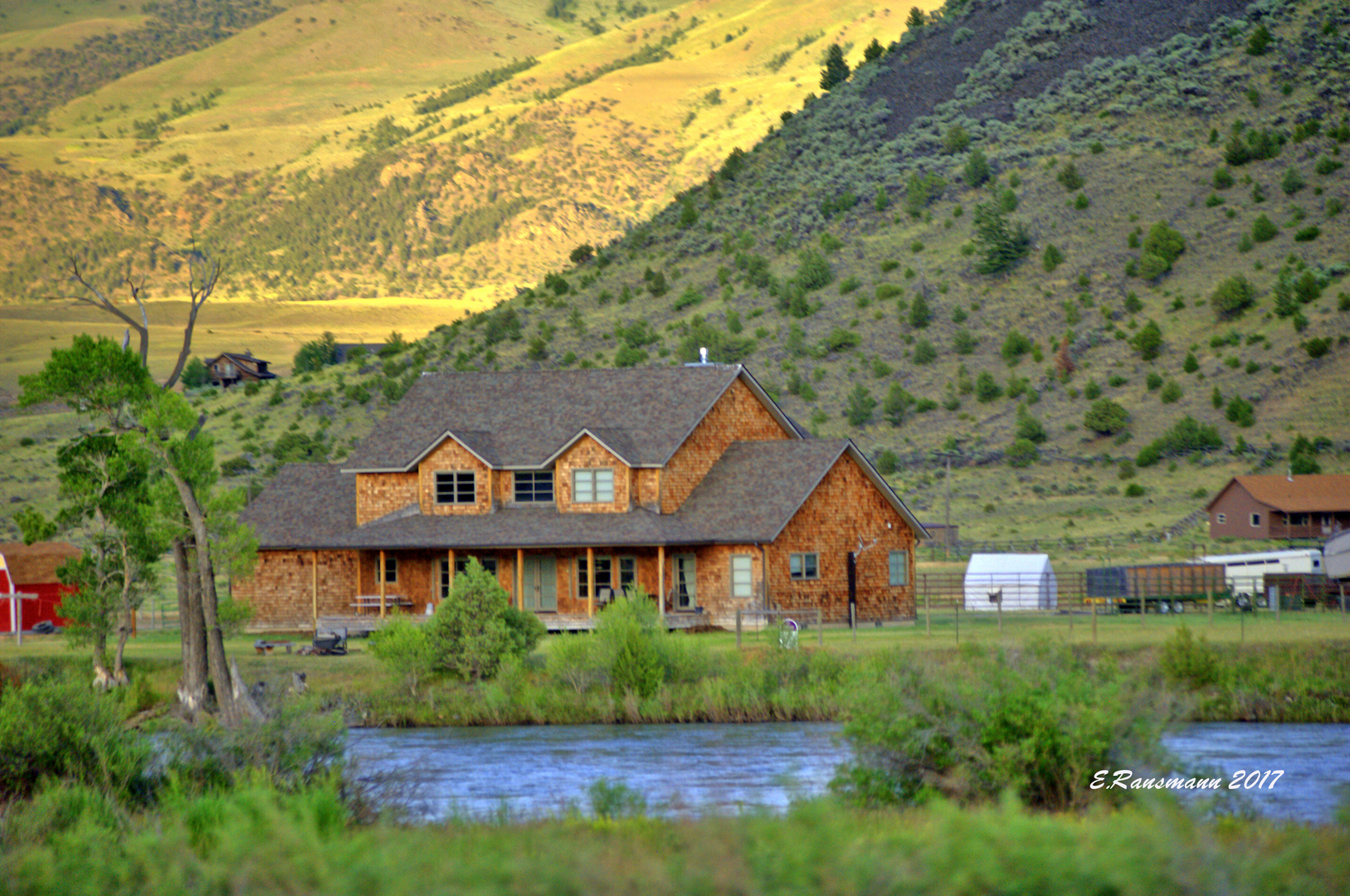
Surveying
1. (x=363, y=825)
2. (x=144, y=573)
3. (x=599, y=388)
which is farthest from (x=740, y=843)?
(x=599, y=388)

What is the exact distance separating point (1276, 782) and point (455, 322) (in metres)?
101

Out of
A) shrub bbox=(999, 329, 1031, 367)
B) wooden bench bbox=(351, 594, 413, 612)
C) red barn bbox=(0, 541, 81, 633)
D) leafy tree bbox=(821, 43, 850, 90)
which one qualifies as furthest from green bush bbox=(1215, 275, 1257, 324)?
red barn bbox=(0, 541, 81, 633)

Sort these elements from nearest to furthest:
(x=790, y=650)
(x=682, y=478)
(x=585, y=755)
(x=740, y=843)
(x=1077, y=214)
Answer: (x=740, y=843), (x=585, y=755), (x=790, y=650), (x=682, y=478), (x=1077, y=214)

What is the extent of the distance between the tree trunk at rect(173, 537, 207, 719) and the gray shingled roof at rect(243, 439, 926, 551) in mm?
12809

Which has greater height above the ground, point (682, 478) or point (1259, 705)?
point (682, 478)

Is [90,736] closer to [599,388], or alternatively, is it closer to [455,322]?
[599,388]

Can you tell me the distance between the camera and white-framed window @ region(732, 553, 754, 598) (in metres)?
43.1

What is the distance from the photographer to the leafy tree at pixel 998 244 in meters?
103

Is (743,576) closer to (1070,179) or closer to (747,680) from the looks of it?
(747,680)

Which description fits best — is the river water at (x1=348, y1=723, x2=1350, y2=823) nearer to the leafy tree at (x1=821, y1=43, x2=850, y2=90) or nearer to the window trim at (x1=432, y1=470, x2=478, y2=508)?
the window trim at (x1=432, y1=470, x2=478, y2=508)

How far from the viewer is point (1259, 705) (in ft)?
101

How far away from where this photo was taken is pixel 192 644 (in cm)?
3066

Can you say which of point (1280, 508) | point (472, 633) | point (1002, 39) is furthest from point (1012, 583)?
point (1002, 39)

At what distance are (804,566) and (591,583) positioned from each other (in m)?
5.67
